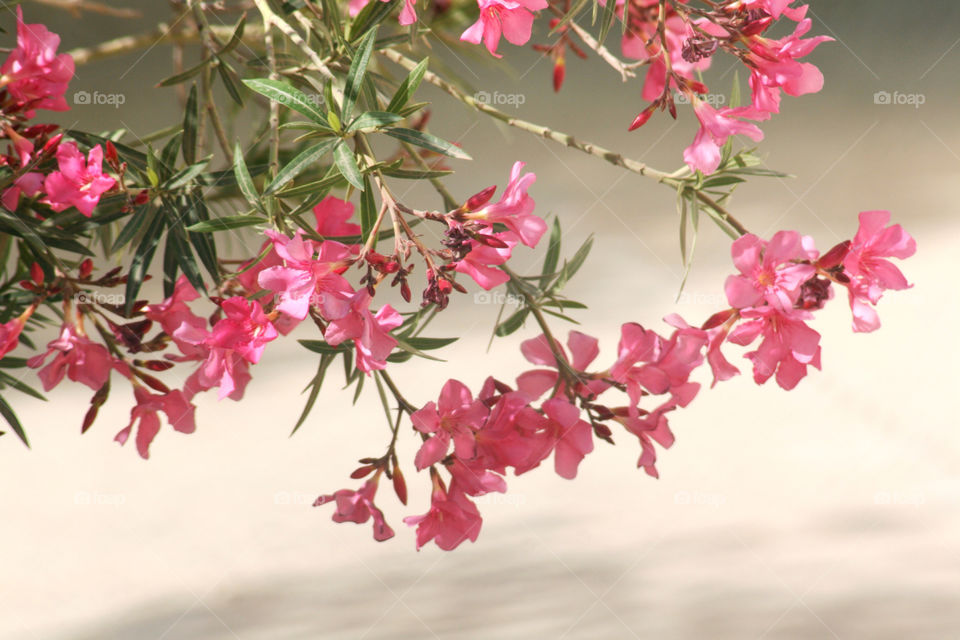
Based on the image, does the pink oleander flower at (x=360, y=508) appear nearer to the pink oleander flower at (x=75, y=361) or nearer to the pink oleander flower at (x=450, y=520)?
the pink oleander flower at (x=450, y=520)

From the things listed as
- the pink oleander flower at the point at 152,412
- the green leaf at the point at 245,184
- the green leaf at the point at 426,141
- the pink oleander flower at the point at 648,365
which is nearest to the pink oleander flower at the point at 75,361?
the pink oleander flower at the point at 152,412

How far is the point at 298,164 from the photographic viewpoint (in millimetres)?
601

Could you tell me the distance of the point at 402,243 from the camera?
53 cm

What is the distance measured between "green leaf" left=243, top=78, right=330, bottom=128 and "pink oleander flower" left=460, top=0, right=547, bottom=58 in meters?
0.11

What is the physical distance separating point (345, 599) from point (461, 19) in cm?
66

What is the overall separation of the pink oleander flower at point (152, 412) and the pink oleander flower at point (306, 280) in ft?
0.72

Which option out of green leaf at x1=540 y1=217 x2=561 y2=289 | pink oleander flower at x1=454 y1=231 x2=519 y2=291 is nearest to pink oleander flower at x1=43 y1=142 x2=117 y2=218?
pink oleander flower at x1=454 y1=231 x2=519 y2=291

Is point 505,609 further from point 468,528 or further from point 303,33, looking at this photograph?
point 303,33

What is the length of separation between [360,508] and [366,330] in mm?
183

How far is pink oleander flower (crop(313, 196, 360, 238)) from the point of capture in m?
0.67

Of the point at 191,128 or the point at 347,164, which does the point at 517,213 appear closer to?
the point at 347,164

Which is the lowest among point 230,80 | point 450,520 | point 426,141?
point 450,520

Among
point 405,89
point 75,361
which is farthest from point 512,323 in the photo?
point 75,361

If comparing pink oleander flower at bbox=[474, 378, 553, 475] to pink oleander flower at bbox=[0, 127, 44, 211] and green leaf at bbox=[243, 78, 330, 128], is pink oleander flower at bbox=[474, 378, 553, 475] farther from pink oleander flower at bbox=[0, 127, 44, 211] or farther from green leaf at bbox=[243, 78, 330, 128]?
pink oleander flower at bbox=[0, 127, 44, 211]
